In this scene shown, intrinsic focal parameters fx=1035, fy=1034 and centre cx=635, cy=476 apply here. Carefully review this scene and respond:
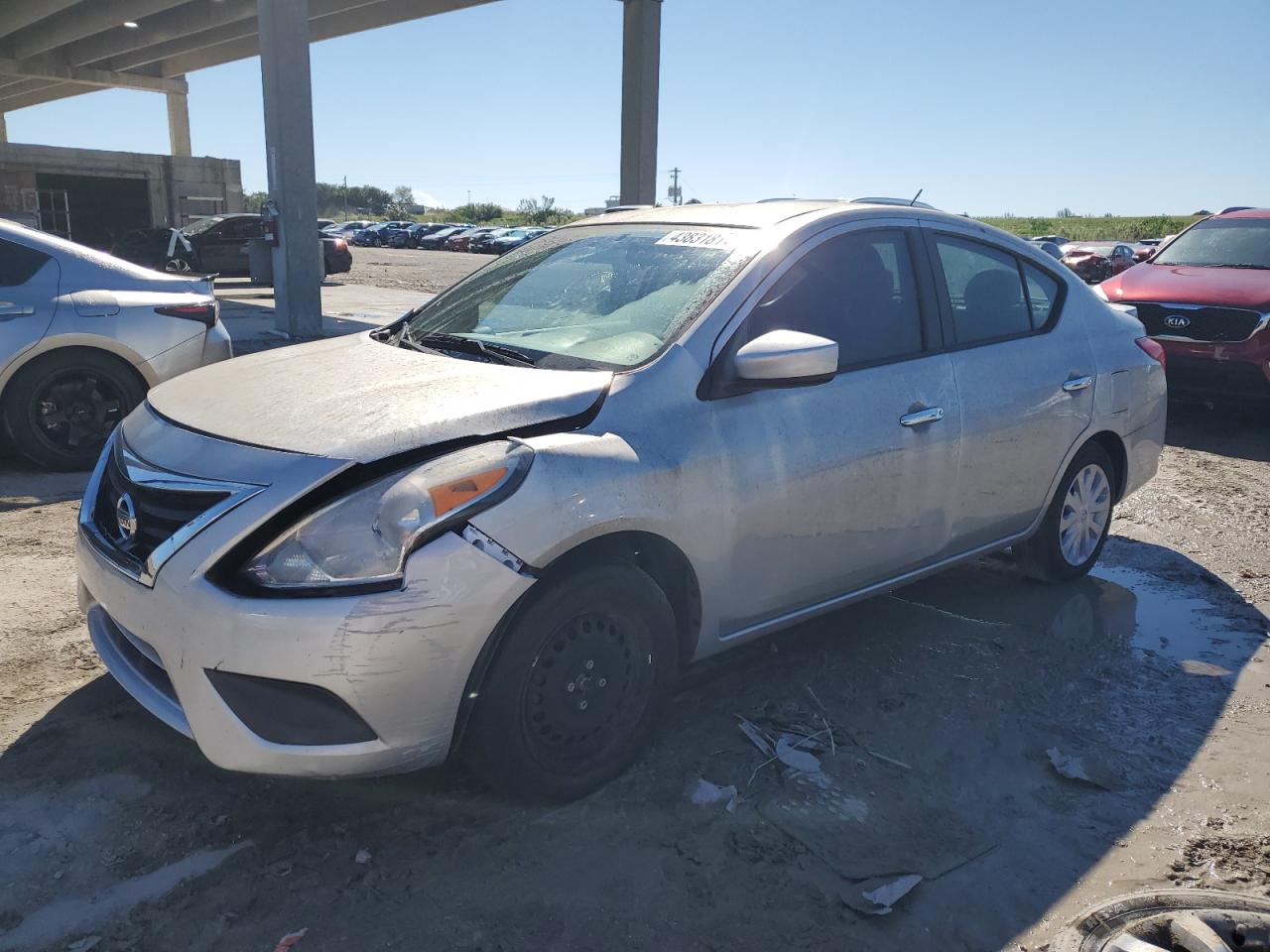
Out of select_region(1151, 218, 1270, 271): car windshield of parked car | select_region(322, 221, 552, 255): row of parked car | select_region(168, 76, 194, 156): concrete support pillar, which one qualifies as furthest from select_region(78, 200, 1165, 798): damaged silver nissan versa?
select_region(322, 221, 552, 255): row of parked car

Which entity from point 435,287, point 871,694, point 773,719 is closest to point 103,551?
point 773,719

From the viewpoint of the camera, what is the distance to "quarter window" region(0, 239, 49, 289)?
238 inches

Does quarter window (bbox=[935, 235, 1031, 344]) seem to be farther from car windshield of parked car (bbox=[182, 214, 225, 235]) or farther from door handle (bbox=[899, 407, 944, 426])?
car windshield of parked car (bbox=[182, 214, 225, 235])

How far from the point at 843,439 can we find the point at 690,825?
4.49ft

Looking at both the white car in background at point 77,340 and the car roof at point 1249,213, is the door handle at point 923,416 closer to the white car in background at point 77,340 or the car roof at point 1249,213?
the white car in background at point 77,340

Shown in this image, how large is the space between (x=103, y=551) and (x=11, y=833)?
2.49 ft

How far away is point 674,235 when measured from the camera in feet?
12.5

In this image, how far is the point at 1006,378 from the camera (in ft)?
13.6

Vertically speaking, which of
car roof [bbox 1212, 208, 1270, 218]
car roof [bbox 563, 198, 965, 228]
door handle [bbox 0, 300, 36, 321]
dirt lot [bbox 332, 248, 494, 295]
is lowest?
dirt lot [bbox 332, 248, 494, 295]

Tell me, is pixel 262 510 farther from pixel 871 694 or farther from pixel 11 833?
pixel 871 694

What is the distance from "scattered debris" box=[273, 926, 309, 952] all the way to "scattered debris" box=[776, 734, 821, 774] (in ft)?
4.88

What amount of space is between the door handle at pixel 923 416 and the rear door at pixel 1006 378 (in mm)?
164

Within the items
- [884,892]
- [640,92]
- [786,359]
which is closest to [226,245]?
[640,92]

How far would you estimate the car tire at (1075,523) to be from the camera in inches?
185
